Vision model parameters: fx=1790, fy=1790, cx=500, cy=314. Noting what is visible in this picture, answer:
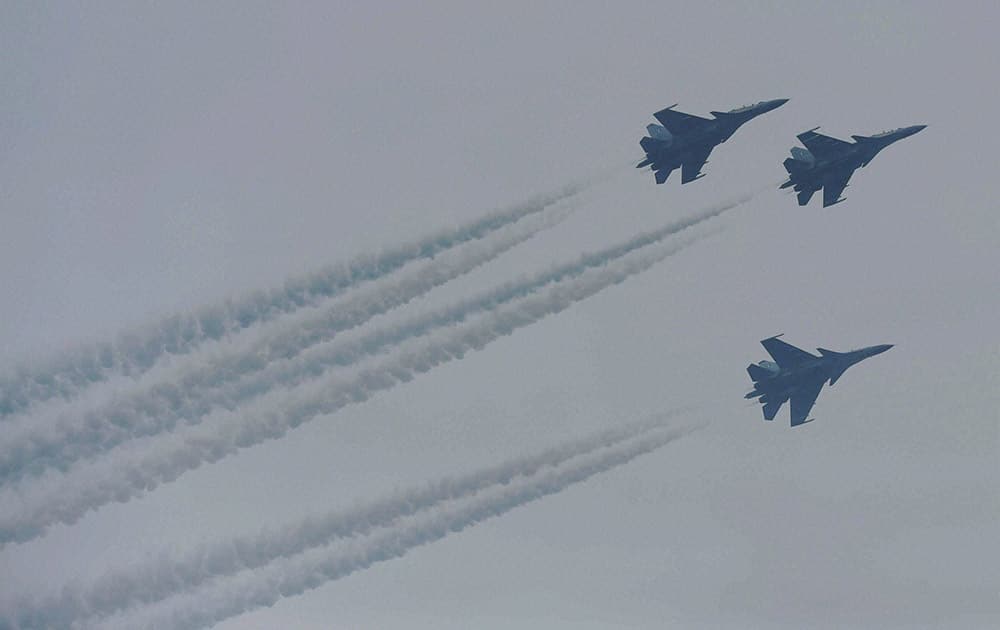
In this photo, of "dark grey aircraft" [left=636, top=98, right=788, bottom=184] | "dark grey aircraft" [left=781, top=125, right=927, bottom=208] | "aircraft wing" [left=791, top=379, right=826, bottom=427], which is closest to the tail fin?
"dark grey aircraft" [left=781, top=125, right=927, bottom=208]

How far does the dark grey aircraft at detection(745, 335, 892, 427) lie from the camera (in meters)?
100

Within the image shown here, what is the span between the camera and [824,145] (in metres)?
96.7

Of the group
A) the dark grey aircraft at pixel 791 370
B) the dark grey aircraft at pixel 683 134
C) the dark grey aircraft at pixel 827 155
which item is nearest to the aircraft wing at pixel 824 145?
the dark grey aircraft at pixel 827 155

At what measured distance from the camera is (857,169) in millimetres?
97312

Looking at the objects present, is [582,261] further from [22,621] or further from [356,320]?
[22,621]

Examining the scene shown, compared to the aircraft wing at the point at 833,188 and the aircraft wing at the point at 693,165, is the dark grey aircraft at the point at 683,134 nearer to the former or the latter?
the aircraft wing at the point at 693,165

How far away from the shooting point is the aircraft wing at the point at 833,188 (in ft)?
319

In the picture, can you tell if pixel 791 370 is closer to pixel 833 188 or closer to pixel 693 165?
pixel 833 188

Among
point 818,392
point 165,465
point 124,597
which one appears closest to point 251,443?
point 165,465

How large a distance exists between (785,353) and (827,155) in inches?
465

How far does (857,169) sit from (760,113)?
700 cm

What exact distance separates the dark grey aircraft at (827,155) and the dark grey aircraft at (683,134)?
3.75 meters

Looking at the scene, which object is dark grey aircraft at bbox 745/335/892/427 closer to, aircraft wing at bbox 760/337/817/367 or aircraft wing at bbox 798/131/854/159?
aircraft wing at bbox 760/337/817/367

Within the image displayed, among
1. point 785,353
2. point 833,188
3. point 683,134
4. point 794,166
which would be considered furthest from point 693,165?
point 785,353
